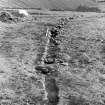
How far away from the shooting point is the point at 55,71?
27.3 metres

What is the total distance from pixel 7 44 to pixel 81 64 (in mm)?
12250

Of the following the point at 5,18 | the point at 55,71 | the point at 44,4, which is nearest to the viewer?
the point at 55,71

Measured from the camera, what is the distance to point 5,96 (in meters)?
21.5

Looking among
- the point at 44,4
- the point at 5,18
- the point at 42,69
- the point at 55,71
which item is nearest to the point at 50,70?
the point at 55,71

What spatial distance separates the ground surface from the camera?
70.8 ft

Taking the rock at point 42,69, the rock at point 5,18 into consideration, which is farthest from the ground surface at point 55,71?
the rock at point 5,18

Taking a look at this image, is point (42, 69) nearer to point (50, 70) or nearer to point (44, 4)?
point (50, 70)

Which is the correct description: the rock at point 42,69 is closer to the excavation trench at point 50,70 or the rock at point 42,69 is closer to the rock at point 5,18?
the excavation trench at point 50,70

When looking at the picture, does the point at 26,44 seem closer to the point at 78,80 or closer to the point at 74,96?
the point at 78,80

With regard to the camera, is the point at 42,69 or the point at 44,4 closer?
the point at 42,69

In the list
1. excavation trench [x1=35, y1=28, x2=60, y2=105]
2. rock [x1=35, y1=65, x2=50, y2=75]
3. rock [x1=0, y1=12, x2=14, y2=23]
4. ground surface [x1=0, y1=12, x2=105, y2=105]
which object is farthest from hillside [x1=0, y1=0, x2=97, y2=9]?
rock [x1=35, y1=65, x2=50, y2=75]

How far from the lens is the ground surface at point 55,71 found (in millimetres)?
21575

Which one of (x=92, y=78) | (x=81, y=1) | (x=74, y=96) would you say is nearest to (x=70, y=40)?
(x=92, y=78)

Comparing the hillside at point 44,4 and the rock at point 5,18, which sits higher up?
the hillside at point 44,4
